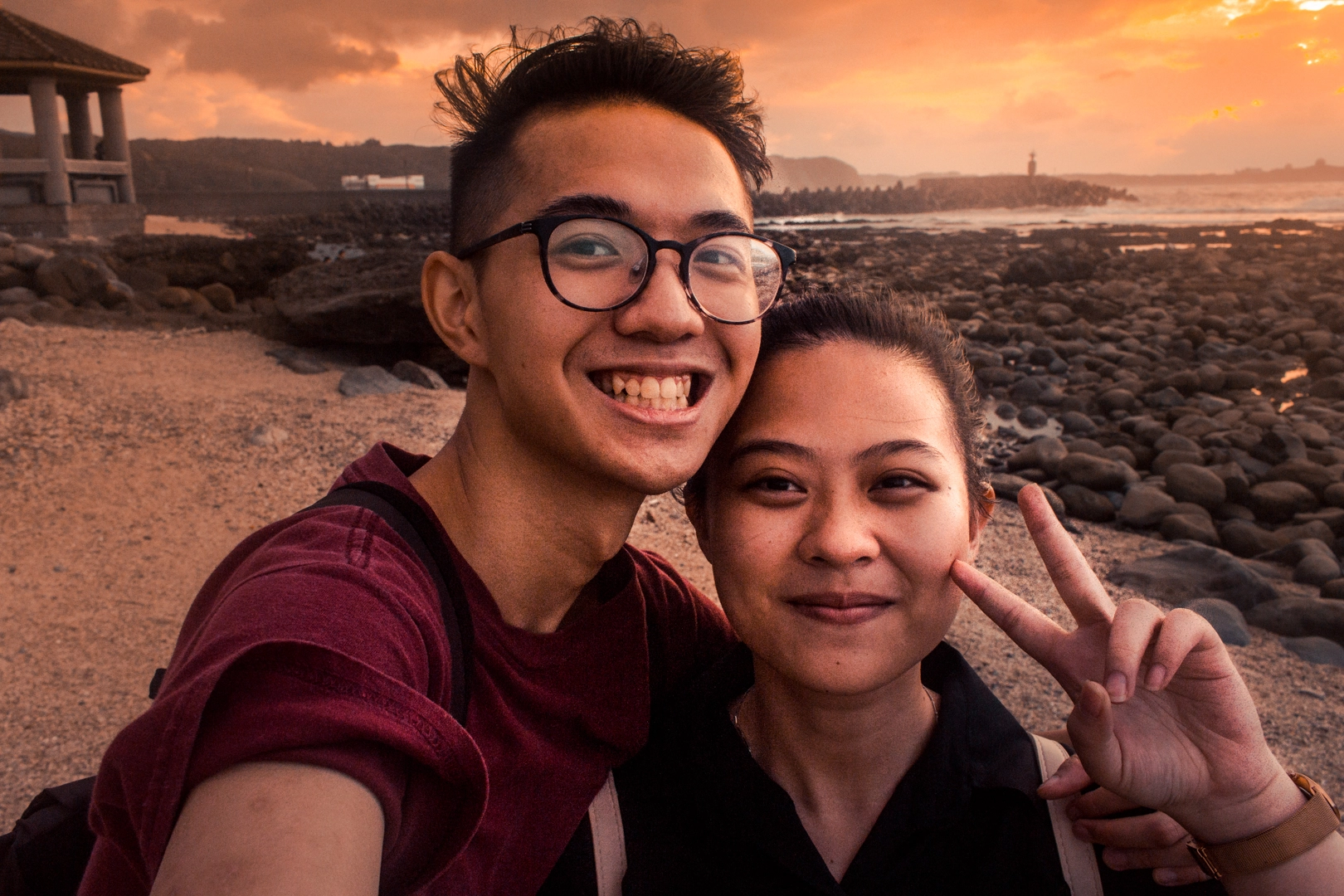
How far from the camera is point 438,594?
5.16 feet

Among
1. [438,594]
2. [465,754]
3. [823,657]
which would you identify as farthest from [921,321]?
[465,754]

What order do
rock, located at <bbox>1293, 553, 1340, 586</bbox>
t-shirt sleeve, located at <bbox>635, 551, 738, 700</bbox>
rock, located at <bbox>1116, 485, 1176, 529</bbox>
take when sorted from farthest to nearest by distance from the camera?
rock, located at <bbox>1116, 485, 1176, 529</bbox> < rock, located at <bbox>1293, 553, 1340, 586</bbox> < t-shirt sleeve, located at <bbox>635, 551, 738, 700</bbox>

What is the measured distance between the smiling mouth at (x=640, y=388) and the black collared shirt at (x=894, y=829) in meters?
0.73

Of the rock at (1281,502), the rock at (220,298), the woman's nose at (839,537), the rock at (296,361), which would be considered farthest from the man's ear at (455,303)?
the rock at (220,298)

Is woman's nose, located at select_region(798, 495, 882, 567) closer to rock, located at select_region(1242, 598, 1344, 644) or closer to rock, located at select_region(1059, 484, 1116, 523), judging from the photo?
rock, located at select_region(1242, 598, 1344, 644)

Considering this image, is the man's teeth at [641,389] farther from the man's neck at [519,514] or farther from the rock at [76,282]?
the rock at [76,282]

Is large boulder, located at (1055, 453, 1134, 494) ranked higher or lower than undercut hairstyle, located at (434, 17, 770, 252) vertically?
lower

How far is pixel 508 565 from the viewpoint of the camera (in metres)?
1.85

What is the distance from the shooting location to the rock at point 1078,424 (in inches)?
336

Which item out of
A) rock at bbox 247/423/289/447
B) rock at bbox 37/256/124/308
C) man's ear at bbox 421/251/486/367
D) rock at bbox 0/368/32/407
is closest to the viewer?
man's ear at bbox 421/251/486/367

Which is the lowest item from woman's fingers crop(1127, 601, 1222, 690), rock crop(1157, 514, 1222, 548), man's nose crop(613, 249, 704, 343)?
rock crop(1157, 514, 1222, 548)

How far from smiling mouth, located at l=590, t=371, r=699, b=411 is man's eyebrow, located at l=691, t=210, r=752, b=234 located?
12.4 inches

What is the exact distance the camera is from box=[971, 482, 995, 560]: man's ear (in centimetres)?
195

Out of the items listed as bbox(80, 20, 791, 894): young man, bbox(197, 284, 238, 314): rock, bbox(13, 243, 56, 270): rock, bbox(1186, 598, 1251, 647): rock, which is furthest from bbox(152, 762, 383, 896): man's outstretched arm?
bbox(13, 243, 56, 270): rock
